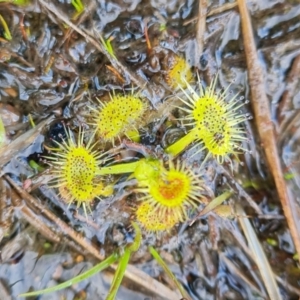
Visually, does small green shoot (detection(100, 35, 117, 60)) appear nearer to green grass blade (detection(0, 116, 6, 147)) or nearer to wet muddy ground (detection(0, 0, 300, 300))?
wet muddy ground (detection(0, 0, 300, 300))

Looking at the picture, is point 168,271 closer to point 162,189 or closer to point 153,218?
point 153,218

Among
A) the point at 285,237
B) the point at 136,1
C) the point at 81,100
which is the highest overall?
the point at 136,1

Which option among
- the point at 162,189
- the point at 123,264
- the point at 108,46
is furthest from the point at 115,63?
the point at 123,264

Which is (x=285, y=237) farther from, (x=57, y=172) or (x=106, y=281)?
(x=57, y=172)

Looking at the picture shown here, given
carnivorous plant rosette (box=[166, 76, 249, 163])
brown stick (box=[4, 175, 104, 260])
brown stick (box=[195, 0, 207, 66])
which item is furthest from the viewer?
brown stick (box=[4, 175, 104, 260])

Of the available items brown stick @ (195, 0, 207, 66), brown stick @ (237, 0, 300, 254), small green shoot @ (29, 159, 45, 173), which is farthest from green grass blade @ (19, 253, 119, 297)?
brown stick @ (195, 0, 207, 66)

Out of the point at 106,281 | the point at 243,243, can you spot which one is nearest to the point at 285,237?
the point at 243,243

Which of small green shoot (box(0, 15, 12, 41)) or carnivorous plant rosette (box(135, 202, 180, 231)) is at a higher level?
small green shoot (box(0, 15, 12, 41))
